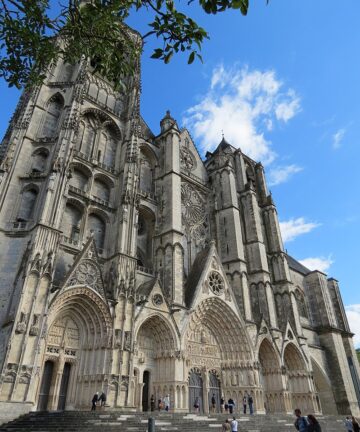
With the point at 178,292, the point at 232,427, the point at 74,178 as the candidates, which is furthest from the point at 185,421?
the point at 74,178

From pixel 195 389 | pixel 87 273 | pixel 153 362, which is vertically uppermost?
pixel 87 273

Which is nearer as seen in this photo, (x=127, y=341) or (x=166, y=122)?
(x=127, y=341)

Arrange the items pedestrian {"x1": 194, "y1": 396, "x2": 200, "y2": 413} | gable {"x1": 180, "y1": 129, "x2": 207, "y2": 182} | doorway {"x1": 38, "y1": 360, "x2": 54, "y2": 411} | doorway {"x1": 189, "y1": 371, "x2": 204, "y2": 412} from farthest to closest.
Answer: gable {"x1": 180, "y1": 129, "x2": 207, "y2": 182}
doorway {"x1": 189, "y1": 371, "x2": 204, "y2": 412}
pedestrian {"x1": 194, "y1": 396, "x2": 200, "y2": 413}
doorway {"x1": 38, "y1": 360, "x2": 54, "y2": 411}

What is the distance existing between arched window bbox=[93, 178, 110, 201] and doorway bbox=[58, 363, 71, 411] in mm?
9428

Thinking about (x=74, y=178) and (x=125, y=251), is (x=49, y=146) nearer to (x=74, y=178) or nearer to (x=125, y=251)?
(x=74, y=178)

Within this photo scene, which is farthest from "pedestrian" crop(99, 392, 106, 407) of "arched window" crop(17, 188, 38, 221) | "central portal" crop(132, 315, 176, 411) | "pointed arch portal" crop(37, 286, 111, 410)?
"arched window" crop(17, 188, 38, 221)

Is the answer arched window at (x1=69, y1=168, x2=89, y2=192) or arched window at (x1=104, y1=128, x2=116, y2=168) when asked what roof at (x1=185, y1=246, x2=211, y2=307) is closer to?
arched window at (x1=104, y1=128, x2=116, y2=168)

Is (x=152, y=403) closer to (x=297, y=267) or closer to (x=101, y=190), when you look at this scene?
(x=101, y=190)

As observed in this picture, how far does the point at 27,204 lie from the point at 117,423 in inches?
412

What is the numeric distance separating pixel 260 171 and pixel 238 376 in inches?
821

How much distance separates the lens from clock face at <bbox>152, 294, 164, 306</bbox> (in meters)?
17.0

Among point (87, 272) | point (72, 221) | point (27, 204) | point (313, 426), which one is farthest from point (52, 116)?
point (313, 426)

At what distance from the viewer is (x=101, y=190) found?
20.2 meters

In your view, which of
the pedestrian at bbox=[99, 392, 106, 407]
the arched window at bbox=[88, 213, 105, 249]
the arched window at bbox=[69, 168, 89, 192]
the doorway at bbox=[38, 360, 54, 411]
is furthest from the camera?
the arched window at bbox=[69, 168, 89, 192]
